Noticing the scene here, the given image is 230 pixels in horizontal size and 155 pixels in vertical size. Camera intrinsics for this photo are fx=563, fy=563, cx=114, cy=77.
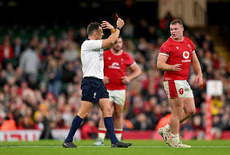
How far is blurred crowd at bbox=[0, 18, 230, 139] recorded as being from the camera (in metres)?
19.1

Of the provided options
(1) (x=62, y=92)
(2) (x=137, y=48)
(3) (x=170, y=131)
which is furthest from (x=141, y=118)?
(3) (x=170, y=131)

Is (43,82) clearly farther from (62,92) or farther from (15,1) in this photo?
(15,1)

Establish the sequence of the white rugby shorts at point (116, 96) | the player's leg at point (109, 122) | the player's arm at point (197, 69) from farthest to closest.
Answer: the white rugby shorts at point (116, 96)
the player's arm at point (197, 69)
the player's leg at point (109, 122)

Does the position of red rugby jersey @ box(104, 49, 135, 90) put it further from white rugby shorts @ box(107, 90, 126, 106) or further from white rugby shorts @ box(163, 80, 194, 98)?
white rugby shorts @ box(163, 80, 194, 98)

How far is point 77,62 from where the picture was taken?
2305 cm

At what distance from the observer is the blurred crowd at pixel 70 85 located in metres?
19.1

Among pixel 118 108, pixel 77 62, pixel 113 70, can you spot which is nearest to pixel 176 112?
pixel 118 108

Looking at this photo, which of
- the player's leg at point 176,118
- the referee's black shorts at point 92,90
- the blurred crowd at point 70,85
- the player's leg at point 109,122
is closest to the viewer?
the player's leg at point 109,122

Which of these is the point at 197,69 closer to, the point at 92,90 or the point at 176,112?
the point at 176,112

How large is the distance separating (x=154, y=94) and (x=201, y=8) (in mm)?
8419

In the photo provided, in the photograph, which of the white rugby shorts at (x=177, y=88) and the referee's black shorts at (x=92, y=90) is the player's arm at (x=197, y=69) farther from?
the referee's black shorts at (x=92, y=90)

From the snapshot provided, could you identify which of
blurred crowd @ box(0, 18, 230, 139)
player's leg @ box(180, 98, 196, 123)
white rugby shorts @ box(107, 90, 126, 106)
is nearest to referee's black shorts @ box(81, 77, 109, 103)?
player's leg @ box(180, 98, 196, 123)

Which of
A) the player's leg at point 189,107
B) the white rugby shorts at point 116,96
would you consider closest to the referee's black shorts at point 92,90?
the player's leg at point 189,107

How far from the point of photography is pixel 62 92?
22.4 metres
